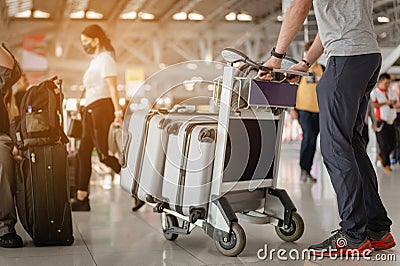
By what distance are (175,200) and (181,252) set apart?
0.84 feet

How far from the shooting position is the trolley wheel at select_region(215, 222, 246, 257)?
2723 mm

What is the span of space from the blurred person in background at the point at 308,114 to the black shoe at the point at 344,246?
11.9 feet

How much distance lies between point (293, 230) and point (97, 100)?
211 cm

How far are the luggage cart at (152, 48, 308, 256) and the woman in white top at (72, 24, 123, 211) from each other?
4.94ft

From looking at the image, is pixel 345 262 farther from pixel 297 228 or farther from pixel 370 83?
pixel 370 83

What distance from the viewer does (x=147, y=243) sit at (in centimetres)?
316

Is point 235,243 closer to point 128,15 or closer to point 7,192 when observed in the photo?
point 7,192

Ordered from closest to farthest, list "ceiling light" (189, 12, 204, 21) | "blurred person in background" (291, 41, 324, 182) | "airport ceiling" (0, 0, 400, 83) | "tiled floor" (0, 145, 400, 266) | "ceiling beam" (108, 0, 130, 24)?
1. "tiled floor" (0, 145, 400, 266)
2. "blurred person in background" (291, 41, 324, 182)
3. "ceiling beam" (108, 0, 130, 24)
4. "airport ceiling" (0, 0, 400, 83)
5. "ceiling light" (189, 12, 204, 21)

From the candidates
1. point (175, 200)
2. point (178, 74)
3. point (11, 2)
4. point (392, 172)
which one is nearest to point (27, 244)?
point (175, 200)

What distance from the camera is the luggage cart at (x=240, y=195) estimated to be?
274cm

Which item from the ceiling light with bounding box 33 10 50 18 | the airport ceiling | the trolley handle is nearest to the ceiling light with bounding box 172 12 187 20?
the airport ceiling

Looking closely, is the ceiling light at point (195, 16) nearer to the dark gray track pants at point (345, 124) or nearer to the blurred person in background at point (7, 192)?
the blurred person in background at point (7, 192)

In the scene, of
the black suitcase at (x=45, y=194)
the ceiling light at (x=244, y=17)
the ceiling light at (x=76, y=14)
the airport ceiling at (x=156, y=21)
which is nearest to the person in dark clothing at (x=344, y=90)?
the black suitcase at (x=45, y=194)

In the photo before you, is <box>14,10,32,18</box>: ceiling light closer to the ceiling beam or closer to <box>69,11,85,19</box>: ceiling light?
<box>69,11,85,19</box>: ceiling light
